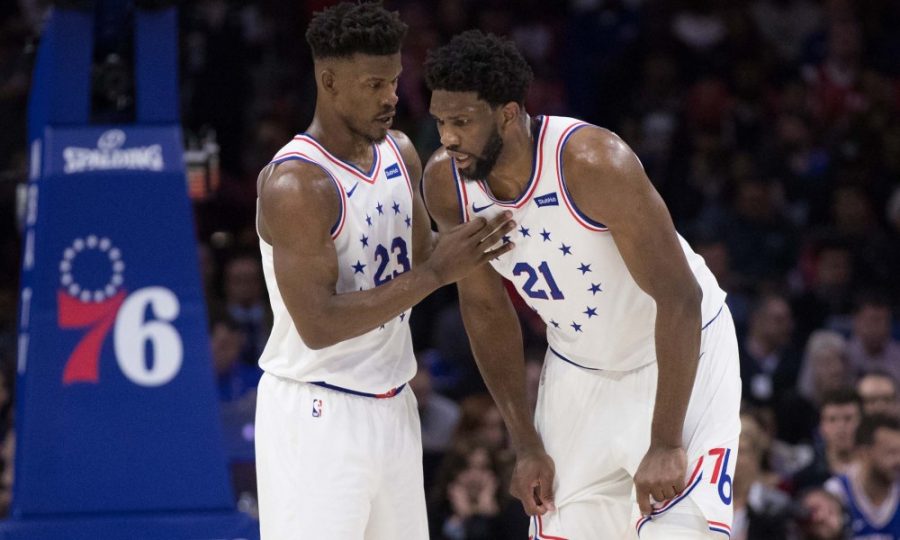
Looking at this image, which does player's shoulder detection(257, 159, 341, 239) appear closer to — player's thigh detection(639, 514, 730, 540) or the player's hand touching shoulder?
the player's hand touching shoulder

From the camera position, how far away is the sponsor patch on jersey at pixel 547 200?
14.2ft

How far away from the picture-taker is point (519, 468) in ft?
15.2

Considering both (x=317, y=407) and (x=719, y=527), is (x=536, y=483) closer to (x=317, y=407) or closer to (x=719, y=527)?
(x=719, y=527)

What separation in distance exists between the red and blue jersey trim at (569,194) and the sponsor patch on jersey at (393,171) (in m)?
0.60

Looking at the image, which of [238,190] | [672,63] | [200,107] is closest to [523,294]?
[238,190]

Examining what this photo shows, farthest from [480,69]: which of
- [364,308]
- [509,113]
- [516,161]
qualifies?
[364,308]

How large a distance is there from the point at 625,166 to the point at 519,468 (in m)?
1.09

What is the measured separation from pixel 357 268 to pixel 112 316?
1.74m

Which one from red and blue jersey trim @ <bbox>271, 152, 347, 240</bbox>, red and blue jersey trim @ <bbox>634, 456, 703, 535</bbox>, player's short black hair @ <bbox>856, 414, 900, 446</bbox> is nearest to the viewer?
red and blue jersey trim @ <bbox>634, 456, 703, 535</bbox>

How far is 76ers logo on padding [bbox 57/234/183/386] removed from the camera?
19.1 ft

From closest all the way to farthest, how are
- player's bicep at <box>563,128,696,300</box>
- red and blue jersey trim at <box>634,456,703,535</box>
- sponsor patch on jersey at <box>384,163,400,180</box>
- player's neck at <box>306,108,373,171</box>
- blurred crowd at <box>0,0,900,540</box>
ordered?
player's bicep at <box>563,128,696,300</box> < red and blue jersey trim at <box>634,456,703,535</box> < player's neck at <box>306,108,373,171</box> < sponsor patch on jersey at <box>384,163,400,180</box> < blurred crowd at <box>0,0,900,540</box>

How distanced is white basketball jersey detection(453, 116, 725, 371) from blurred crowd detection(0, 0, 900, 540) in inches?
101

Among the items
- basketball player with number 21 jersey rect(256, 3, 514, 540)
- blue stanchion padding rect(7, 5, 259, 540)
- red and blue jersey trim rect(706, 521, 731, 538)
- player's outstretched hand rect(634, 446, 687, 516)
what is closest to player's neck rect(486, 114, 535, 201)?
basketball player with number 21 jersey rect(256, 3, 514, 540)

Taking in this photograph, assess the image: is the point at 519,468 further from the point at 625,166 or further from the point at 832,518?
the point at 832,518
